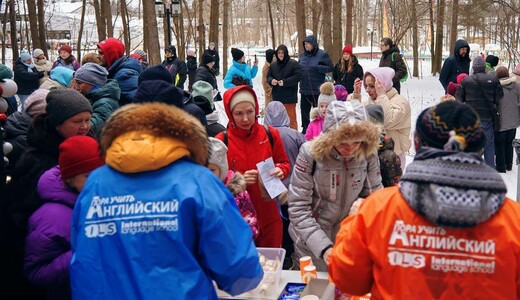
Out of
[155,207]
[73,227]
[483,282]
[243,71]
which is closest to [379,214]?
[483,282]

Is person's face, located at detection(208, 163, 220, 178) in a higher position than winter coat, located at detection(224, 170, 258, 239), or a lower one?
higher

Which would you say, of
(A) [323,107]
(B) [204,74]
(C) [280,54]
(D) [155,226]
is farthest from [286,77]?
(D) [155,226]

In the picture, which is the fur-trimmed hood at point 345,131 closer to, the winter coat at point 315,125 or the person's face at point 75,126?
the person's face at point 75,126

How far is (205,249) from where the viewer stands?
2.10 meters

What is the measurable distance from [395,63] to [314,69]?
1.64m

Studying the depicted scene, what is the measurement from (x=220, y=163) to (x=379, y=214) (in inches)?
58.9

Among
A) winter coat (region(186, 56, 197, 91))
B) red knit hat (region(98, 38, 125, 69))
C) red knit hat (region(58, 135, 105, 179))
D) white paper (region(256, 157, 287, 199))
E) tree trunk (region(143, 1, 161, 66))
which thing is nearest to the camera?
red knit hat (region(58, 135, 105, 179))

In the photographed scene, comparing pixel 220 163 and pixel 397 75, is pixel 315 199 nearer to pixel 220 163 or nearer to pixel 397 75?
pixel 220 163

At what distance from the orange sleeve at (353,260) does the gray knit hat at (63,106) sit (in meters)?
2.02

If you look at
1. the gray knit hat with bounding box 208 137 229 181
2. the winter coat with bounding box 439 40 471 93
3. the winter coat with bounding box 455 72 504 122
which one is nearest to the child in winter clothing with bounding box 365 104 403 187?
the gray knit hat with bounding box 208 137 229 181

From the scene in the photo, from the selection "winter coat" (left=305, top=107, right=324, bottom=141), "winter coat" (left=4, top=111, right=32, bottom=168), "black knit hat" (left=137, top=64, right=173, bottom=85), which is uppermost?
"black knit hat" (left=137, top=64, right=173, bottom=85)

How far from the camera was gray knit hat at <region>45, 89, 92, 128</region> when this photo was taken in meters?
3.46

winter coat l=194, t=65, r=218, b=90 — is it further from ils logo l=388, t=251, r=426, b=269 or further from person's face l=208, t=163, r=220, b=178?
ils logo l=388, t=251, r=426, b=269

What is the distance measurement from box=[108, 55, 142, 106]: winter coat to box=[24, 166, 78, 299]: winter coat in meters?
3.34
